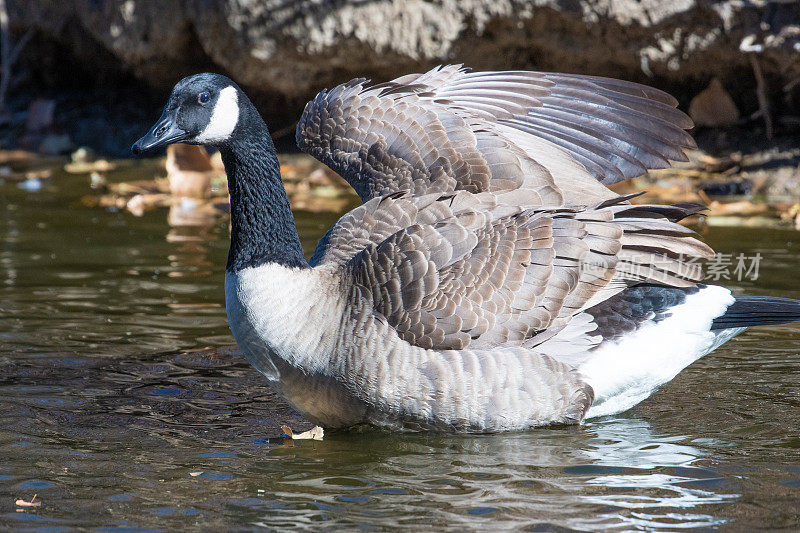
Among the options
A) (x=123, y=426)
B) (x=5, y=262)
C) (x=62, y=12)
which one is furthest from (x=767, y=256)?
(x=62, y=12)

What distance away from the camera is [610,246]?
568 centimetres

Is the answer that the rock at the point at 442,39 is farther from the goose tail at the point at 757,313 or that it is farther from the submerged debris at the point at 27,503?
the submerged debris at the point at 27,503

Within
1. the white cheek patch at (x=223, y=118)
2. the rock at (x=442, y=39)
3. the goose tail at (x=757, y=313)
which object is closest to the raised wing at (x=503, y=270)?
the goose tail at (x=757, y=313)

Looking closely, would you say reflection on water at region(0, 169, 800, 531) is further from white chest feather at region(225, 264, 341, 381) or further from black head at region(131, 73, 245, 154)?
black head at region(131, 73, 245, 154)

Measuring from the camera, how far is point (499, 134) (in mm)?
6641

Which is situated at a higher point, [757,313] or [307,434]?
[757,313]

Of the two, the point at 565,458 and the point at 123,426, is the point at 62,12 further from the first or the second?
the point at 565,458

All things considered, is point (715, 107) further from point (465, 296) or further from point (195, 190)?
point (465, 296)

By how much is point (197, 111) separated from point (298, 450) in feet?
6.32

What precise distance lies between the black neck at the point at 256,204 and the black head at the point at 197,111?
0.37ft

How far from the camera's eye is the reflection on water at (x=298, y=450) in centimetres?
464

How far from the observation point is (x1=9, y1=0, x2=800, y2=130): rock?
37.4 feet

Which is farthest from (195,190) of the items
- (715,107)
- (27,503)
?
(27,503)

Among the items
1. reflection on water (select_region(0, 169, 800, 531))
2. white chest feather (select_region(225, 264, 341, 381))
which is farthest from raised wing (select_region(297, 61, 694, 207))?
reflection on water (select_region(0, 169, 800, 531))
